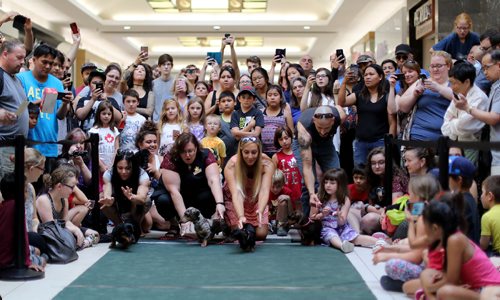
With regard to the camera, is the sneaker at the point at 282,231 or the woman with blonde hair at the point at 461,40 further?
the woman with blonde hair at the point at 461,40

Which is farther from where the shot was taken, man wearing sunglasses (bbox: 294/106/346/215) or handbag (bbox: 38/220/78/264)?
man wearing sunglasses (bbox: 294/106/346/215)

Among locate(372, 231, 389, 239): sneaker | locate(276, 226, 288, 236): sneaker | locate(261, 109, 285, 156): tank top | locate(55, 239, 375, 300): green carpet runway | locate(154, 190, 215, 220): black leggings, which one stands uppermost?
locate(261, 109, 285, 156): tank top

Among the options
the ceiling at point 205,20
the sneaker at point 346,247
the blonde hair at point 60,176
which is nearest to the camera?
the blonde hair at point 60,176

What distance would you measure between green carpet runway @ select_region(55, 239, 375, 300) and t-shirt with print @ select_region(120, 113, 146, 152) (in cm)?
135

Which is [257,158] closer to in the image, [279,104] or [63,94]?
[279,104]

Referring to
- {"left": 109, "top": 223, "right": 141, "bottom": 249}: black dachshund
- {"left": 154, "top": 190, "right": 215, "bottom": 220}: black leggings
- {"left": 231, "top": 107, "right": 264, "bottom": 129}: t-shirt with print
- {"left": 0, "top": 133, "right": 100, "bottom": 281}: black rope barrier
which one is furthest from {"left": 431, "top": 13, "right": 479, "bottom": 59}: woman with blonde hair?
{"left": 0, "top": 133, "right": 100, "bottom": 281}: black rope barrier

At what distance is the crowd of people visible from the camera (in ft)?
15.2

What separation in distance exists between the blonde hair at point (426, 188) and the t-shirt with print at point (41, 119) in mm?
3126

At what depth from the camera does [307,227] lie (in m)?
5.51

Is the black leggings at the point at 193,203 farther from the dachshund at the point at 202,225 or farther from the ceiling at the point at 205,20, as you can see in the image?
the ceiling at the point at 205,20

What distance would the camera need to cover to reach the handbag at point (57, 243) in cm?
463

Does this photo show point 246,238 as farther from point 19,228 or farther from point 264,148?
point 19,228

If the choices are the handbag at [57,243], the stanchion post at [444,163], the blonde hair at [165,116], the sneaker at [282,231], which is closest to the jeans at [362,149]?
the sneaker at [282,231]

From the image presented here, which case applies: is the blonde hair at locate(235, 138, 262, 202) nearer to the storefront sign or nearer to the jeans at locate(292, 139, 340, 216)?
the jeans at locate(292, 139, 340, 216)
